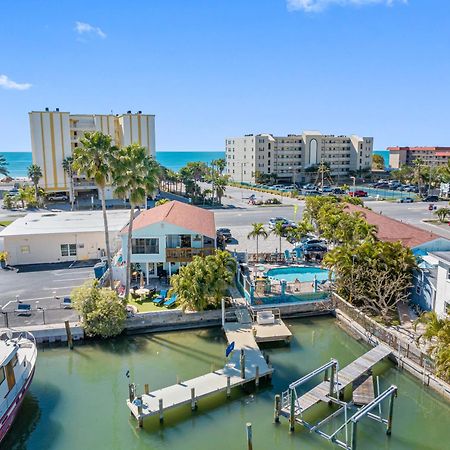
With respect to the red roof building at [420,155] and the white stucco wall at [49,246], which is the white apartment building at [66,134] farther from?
the red roof building at [420,155]

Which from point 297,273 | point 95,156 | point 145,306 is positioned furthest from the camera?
point 297,273

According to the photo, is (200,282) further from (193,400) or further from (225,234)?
(225,234)

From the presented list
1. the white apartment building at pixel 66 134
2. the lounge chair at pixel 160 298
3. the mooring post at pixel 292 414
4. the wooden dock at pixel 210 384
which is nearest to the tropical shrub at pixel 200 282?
the lounge chair at pixel 160 298

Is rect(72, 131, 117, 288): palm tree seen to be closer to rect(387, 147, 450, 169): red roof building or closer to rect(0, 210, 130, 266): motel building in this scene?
rect(0, 210, 130, 266): motel building

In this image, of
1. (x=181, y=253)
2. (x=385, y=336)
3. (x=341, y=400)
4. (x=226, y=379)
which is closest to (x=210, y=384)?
(x=226, y=379)

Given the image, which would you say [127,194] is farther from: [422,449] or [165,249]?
[422,449]

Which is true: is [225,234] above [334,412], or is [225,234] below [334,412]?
above

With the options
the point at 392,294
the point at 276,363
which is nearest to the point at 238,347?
the point at 276,363
